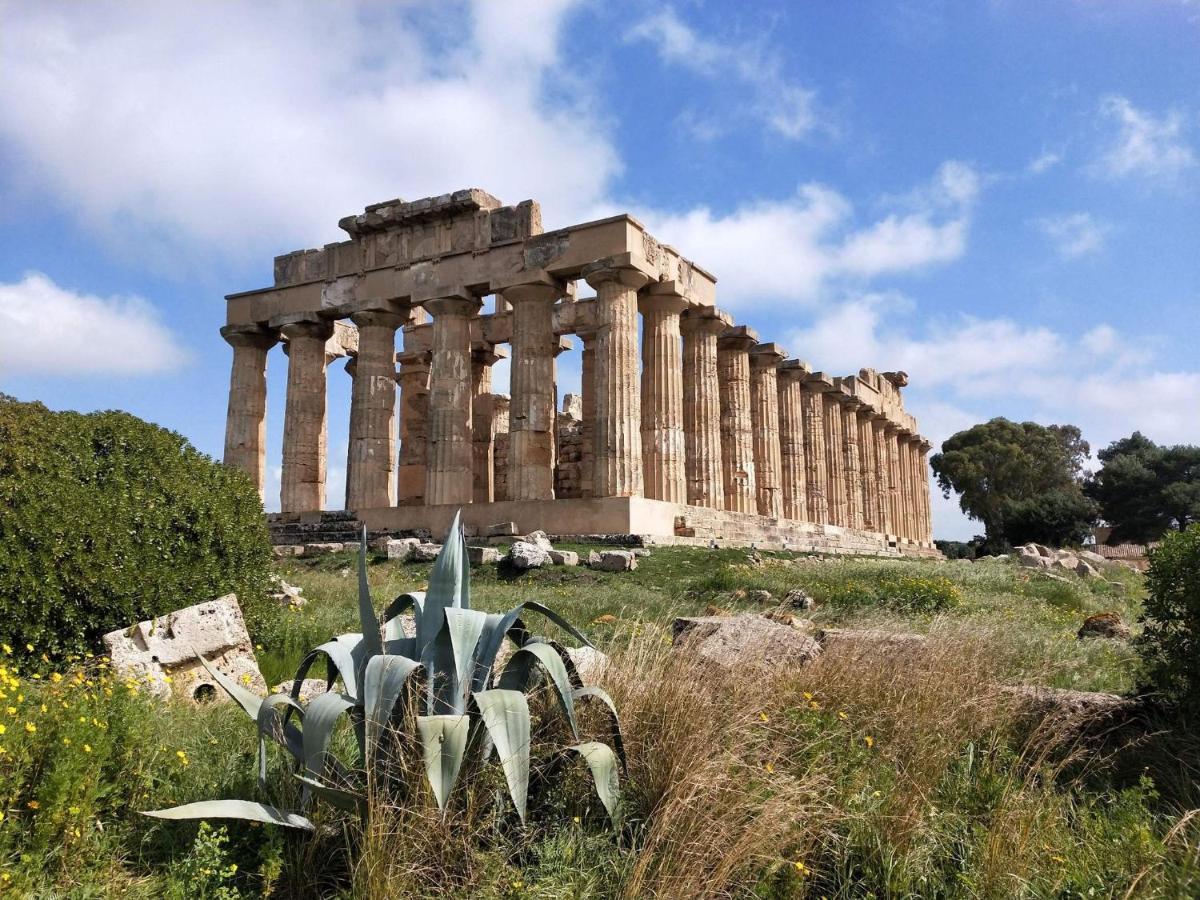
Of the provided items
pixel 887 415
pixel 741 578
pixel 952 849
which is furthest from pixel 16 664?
pixel 887 415

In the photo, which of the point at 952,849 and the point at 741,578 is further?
the point at 741,578

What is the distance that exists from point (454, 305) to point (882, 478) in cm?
2392

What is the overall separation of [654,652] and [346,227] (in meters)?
23.5

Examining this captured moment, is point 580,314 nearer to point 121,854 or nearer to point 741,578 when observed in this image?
point 741,578

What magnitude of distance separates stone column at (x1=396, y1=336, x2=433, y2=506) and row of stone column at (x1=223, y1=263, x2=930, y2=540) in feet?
0.16

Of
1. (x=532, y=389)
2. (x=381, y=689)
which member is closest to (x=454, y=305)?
(x=532, y=389)

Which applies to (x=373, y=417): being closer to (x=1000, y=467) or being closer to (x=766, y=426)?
(x=766, y=426)

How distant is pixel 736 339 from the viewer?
29.9m

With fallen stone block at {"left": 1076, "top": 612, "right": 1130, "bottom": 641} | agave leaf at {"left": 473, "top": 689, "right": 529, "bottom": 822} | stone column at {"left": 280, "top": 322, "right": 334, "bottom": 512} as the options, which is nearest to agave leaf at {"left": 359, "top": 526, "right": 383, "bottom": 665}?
agave leaf at {"left": 473, "top": 689, "right": 529, "bottom": 822}

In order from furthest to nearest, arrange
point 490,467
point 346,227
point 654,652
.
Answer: point 490,467 < point 346,227 < point 654,652

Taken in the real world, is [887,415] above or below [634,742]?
above

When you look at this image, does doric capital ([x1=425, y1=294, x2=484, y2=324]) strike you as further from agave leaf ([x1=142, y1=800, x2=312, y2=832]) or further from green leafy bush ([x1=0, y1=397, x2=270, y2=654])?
agave leaf ([x1=142, y1=800, x2=312, y2=832])

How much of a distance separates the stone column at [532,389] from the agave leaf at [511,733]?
19.5 meters

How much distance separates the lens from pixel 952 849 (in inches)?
178
